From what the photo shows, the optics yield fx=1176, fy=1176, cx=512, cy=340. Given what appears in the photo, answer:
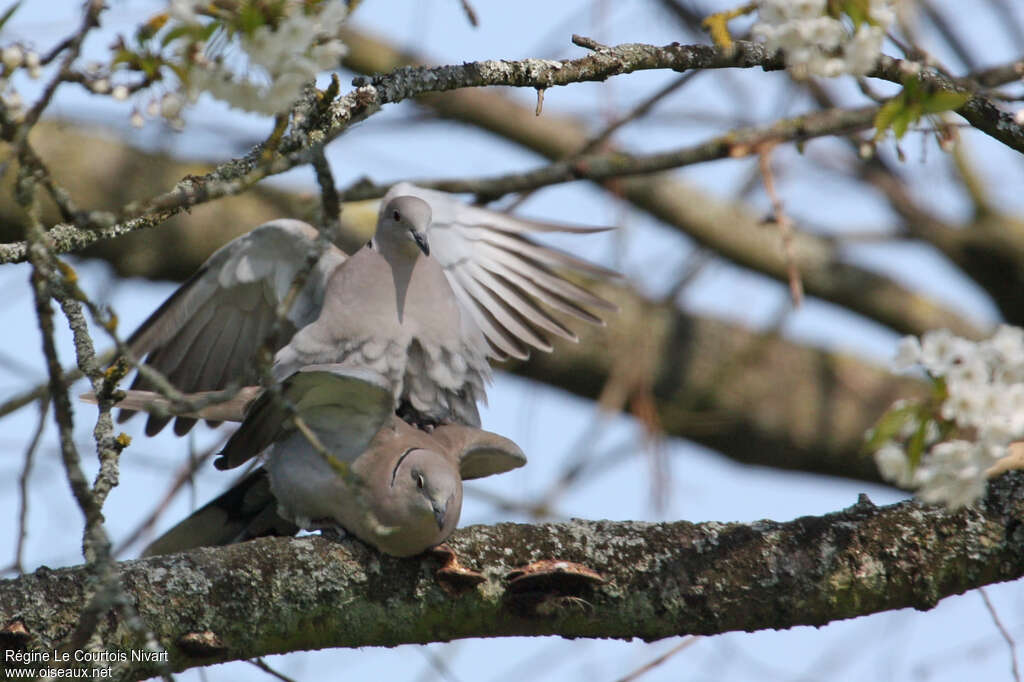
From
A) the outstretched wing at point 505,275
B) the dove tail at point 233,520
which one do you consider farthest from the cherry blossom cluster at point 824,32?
the outstretched wing at point 505,275

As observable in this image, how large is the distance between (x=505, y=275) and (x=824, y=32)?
10.5ft

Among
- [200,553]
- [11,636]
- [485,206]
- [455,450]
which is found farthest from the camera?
[485,206]

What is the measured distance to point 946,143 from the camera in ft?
8.48

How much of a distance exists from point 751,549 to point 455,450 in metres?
1.09

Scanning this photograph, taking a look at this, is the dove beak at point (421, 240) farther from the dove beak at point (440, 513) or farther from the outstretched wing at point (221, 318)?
the dove beak at point (440, 513)

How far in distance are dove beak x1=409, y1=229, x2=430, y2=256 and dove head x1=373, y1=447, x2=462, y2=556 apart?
75 cm

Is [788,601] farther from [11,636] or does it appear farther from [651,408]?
[651,408]

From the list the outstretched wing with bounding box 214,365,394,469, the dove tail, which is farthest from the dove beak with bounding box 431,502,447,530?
the dove tail

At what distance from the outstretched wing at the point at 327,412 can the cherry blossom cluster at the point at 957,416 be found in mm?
1739

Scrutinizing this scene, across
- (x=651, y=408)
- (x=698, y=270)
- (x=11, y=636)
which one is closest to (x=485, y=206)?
(x=651, y=408)

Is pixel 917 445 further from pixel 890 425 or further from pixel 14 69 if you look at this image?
pixel 14 69

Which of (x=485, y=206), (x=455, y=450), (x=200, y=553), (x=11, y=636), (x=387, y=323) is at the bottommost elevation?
(x=11, y=636)

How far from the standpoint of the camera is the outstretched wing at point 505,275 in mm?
4891

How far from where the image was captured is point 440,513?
315 cm
